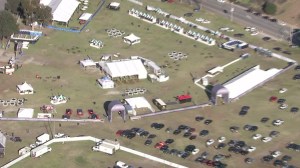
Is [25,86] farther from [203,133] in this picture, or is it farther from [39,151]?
[203,133]

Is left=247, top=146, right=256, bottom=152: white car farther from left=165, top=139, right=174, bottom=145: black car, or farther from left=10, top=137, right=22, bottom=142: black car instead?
left=10, top=137, right=22, bottom=142: black car

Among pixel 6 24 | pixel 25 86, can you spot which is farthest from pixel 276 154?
pixel 6 24

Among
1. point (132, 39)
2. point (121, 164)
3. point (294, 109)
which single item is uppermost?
point (294, 109)

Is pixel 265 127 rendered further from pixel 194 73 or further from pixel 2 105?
pixel 2 105

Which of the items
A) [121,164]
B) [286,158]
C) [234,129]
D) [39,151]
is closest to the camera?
[121,164]

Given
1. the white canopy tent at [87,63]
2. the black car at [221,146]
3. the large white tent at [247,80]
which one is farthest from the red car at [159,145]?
the white canopy tent at [87,63]

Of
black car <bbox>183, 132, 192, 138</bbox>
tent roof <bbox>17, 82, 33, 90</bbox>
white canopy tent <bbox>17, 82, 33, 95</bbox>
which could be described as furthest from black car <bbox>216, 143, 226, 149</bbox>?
tent roof <bbox>17, 82, 33, 90</bbox>

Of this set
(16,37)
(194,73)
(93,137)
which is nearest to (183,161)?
(93,137)
